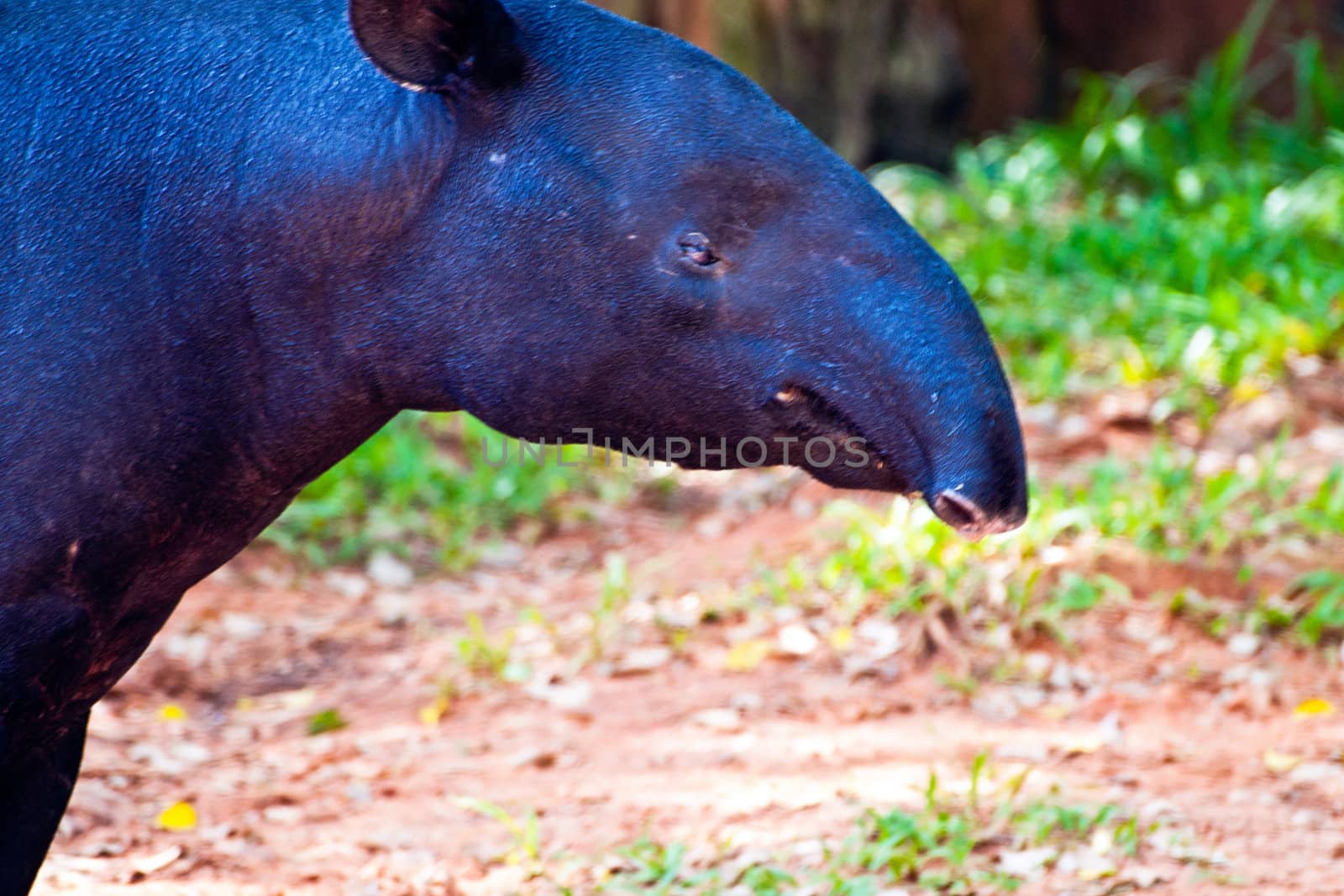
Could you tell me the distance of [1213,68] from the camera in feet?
28.8

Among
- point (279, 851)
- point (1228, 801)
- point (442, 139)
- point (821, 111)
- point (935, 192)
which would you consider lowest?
point (279, 851)

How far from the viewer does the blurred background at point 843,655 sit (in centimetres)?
344

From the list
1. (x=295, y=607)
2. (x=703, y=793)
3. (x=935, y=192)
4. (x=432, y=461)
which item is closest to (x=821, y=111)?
(x=935, y=192)

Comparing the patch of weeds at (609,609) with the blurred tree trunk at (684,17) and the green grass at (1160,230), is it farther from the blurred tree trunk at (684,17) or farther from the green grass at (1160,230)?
the blurred tree trunk at (684,17)

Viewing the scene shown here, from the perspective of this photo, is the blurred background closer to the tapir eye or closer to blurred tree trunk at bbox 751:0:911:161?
blurred tree trunk at bbox 751:0:911:161

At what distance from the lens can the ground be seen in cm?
344

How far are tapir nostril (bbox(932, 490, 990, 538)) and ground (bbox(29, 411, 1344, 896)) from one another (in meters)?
1.44

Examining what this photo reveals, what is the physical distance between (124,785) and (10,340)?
2248 mm

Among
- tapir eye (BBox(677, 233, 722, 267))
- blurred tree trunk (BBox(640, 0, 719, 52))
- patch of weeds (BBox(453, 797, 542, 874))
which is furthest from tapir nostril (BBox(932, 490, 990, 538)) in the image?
blurred tree trunk (BBox(640, 0, 719, 52))

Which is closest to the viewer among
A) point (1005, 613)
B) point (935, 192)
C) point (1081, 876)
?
point (1081, 876)

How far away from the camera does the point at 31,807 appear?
2.47 metres

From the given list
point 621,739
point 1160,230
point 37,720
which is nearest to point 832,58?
point 1160,230

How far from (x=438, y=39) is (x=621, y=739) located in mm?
2540

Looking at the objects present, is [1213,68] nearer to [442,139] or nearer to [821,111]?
[821,111]
